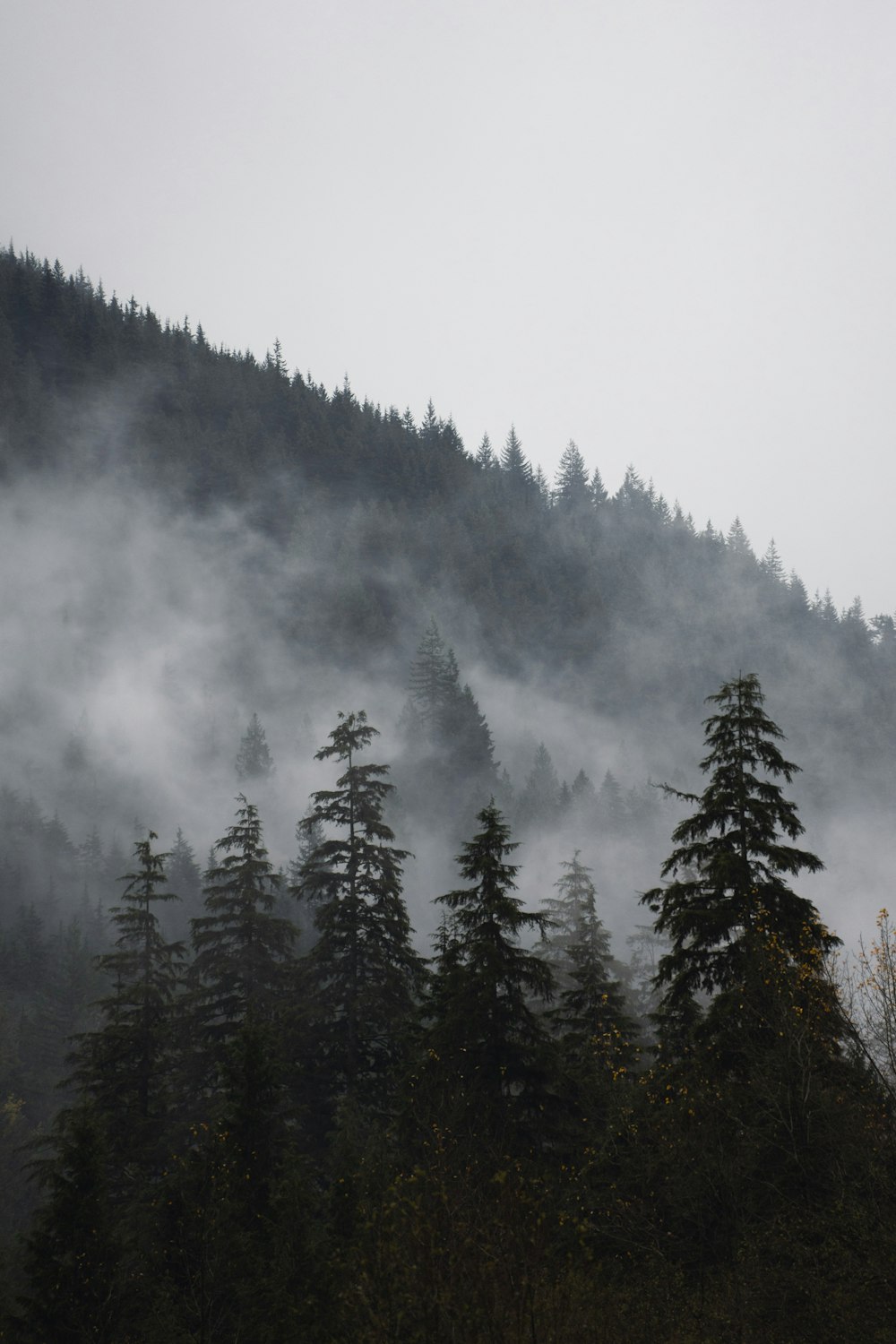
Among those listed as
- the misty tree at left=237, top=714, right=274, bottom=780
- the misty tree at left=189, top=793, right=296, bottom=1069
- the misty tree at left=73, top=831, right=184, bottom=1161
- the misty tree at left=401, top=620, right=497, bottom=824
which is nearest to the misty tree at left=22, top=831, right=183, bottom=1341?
the misty tree at left=73, top=831, right=184, bottom=1161

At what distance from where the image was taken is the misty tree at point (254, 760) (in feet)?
408

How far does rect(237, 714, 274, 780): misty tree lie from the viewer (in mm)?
124438

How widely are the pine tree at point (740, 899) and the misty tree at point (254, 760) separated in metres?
114

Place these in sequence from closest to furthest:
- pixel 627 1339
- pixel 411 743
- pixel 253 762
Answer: pixel 627 1339 → pixel 411 743 → pixel 253 762

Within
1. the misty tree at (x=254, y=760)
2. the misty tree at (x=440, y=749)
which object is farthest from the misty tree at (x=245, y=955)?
the misty tree at (x=254, y=760)

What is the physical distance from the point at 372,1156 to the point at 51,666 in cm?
19379

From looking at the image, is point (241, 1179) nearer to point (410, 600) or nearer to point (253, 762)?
point (253, 762)

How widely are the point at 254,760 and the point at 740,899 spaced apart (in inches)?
4594

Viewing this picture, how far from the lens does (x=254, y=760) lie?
410 ft

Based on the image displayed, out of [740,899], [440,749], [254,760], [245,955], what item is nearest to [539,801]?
[440,749]

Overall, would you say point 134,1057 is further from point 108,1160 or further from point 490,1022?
point 490,1022

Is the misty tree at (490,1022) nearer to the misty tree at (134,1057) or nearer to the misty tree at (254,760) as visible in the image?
the misty tree at (134,1057)

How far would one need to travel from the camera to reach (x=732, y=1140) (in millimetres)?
13391

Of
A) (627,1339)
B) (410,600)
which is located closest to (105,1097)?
(627,1339)
